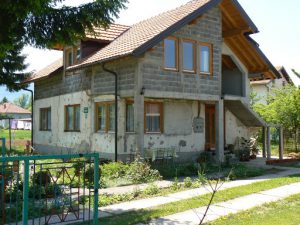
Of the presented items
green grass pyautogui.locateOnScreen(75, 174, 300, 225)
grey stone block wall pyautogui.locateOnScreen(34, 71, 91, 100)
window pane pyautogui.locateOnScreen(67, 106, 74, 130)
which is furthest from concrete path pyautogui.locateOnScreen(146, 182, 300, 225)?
window pane pyautogui.locateOnScreen(67, 106, 74, 130)

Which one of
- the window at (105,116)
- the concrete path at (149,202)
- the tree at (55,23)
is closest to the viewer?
the concrete path at (149,202)

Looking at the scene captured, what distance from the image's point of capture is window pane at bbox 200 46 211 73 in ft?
56.0

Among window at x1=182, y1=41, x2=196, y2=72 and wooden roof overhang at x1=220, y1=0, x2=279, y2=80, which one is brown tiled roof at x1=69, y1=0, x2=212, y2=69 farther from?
wooden roof overhang at x1=220, y1=0, x2=279, y2=80

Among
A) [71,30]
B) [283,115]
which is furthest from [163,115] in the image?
[283,115]

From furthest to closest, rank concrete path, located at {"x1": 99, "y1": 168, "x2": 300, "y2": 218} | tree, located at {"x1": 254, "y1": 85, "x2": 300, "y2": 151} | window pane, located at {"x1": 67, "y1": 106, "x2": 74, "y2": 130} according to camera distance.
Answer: tree, located at {"x1": 254, "y1": 85, "x2": 300, "y2": 151} → window pane, located at {"x1": 67, "y1": 106, "x2": 74, "y2": 130} → concrete path, located at {"x1": 99, "y1": 168, "x2": 300, "y2": 218}

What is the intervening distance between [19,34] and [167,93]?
7301 millimetres

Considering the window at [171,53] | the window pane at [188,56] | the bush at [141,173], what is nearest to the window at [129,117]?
the window at [171,53]

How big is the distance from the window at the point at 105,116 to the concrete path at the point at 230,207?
7.63m

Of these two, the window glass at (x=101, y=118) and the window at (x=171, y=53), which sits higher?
the window at (x=171, y=53)

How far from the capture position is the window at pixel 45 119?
74.3 feet

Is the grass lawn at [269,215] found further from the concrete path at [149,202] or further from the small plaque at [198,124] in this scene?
the small plaque at [198,124]

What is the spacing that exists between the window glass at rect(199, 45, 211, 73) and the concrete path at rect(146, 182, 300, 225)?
689cm

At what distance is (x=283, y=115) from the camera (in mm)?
24250

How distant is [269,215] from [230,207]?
1022 millimetres
